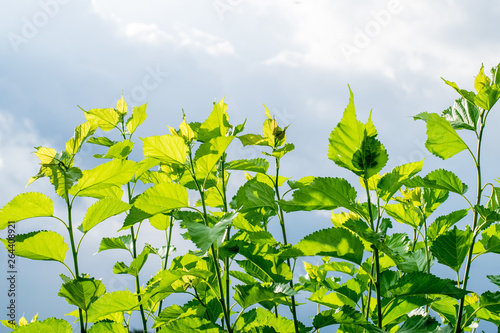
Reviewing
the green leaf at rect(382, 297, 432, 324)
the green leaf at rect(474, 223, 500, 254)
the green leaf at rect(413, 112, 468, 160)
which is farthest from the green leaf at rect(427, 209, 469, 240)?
the green leaf at rect(382, 297, 432, 324)

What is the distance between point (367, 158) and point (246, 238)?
62cm

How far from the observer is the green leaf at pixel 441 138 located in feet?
4.75

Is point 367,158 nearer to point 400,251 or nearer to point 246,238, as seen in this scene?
point 400,251

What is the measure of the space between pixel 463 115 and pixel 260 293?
3.33 ft

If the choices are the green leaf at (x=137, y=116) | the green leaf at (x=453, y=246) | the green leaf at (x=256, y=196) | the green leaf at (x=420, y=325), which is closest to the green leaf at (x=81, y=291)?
the green leaf at (x=256, y=196)

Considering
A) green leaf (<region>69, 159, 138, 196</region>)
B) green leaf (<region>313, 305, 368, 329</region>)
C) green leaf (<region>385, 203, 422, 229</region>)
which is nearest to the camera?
green leaf (<region>313, 305, 368, 329</region>)

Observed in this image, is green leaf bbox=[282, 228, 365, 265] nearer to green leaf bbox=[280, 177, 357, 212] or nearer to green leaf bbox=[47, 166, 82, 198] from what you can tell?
green leaf bbox=[280, 177, 357, 212]

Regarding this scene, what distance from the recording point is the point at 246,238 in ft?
5.32

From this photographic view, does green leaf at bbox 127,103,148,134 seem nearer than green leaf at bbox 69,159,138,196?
No

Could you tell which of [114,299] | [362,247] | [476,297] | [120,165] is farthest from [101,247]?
[476,297]

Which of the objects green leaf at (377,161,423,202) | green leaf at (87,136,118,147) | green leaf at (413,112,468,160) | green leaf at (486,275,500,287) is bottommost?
green leaf at (486,275,500,287)

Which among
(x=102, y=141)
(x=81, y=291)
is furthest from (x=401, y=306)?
(x=102, y=141)

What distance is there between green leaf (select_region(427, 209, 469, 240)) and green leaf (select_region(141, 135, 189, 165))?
118cm

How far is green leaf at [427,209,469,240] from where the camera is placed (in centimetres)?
183
